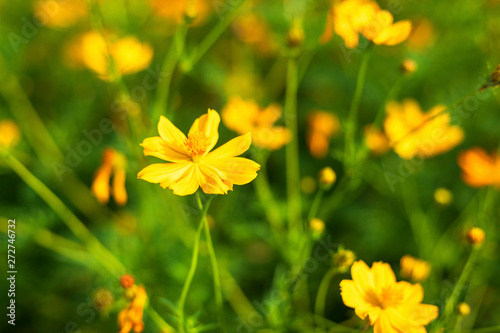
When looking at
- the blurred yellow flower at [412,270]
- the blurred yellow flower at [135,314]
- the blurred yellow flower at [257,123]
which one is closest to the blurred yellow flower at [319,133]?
the blurred yellow flower at [257,123]

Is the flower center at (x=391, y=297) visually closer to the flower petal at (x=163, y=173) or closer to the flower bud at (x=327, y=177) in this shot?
the flower bud at (x=327, y=177)

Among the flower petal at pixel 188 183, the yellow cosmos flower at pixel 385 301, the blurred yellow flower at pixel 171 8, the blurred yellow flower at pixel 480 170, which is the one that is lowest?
the yellow cosmos flower at pixel 385 301

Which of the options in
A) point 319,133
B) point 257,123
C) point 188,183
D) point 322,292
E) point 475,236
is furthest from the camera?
point 319,133

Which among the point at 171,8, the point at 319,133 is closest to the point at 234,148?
the point at 319,133

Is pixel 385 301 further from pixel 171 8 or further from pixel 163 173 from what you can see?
pixel 171 8

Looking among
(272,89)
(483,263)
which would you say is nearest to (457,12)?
(272,89)
